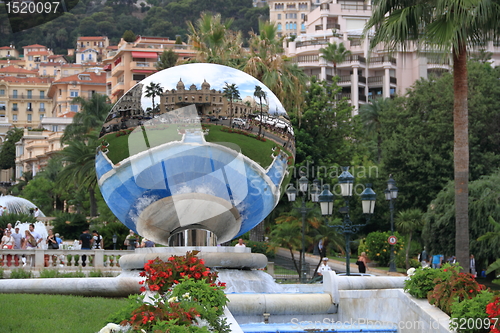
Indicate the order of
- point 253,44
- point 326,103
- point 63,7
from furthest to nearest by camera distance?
point 326,103
point 253,44
point 63,7

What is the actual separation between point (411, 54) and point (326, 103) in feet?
166

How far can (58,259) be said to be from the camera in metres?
21.5

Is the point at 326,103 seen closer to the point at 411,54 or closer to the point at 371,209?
the point at 371,209

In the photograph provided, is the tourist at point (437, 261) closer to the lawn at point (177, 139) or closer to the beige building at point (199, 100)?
the lawn at point (177, 139)

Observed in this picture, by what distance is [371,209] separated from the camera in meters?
18.6

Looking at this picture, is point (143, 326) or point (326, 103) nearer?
point (143, 326)

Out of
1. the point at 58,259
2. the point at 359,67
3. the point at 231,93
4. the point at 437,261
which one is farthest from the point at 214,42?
the point at 359,67

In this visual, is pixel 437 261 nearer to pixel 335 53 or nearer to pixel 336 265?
pixel 336 265

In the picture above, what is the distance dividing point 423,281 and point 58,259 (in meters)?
13.6

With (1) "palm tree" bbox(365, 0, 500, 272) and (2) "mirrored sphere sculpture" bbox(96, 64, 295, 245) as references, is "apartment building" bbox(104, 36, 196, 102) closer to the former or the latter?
(1) "palm tree" bbox(365, 0, 500, 272)

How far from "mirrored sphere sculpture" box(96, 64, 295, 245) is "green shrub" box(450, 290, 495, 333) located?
4535 millimetres

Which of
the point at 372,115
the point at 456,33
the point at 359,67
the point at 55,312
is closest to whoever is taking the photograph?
the point at 55,312

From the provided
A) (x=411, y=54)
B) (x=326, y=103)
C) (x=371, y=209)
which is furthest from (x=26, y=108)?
(x=371, y=209)

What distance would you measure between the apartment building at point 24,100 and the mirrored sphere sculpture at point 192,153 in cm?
16120
